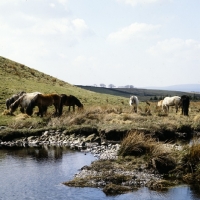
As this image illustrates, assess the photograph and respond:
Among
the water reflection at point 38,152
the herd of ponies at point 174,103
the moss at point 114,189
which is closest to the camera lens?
the moss at point 114,189

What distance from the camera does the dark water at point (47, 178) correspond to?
10.6 meters

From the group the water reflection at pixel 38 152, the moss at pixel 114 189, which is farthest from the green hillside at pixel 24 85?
the moss at pixel 114 189

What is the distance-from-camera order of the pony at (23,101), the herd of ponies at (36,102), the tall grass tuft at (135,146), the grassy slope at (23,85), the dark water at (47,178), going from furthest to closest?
the grassy slope at (23,85) < the pony at (23,101) < the herd of ponies at (36,102) < the tall grass tuft at (135,146) < the dark water at (47,178)

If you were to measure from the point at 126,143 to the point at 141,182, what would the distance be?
309 cm

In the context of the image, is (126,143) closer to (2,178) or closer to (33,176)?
(33,176)

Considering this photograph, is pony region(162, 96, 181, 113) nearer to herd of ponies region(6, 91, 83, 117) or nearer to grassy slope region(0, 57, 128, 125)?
grassy slope region(0, 57, 128, 125)

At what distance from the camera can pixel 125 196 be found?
35.2 feet

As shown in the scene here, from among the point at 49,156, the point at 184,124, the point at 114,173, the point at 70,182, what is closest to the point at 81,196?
the point at 70,182

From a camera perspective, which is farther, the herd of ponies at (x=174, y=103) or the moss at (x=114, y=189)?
the herd of ponies at (x=174, y=103)

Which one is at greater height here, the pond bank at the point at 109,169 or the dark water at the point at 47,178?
the pond bank at the point at 109,169

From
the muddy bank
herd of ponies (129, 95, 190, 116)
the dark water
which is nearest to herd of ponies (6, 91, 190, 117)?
the muddy bank

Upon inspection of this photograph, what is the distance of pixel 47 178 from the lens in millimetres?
12328

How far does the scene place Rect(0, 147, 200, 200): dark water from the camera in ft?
34.9

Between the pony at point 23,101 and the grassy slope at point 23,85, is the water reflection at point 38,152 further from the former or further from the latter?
the grassy slope at point 23,85
